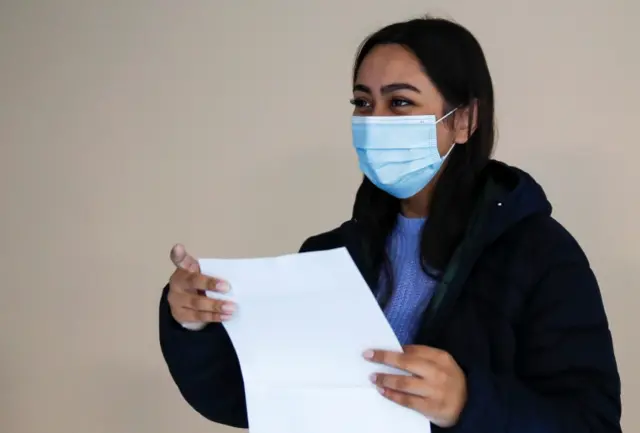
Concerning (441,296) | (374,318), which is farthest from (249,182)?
(374,318)

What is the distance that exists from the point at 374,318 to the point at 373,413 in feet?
0.40

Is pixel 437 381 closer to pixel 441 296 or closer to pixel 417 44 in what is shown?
pixel 441 296

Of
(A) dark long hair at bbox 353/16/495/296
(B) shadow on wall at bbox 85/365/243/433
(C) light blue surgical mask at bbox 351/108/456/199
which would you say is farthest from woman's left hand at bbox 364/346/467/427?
(B) shadow on wall at bbox 85/365/243/433

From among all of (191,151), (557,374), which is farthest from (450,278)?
(191,151)

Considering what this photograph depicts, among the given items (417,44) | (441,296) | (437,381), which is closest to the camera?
(437,381)

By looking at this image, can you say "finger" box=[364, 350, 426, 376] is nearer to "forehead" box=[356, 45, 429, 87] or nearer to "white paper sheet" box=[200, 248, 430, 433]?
"white paper sheet" box=[200, 248, 430, 433]

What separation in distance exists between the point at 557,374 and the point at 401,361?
0.83ft

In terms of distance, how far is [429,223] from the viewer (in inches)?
43.2

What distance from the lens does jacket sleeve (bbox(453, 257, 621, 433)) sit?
0.79 metres

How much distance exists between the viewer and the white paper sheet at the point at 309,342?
792 millimetres

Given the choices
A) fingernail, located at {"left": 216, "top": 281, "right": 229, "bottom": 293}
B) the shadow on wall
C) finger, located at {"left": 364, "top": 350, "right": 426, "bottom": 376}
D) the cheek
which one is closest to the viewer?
finger, located at {"left": 364, "top": 350, "right": 426, "bottom": 376}

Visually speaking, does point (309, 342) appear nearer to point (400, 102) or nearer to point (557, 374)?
point (557, 374)

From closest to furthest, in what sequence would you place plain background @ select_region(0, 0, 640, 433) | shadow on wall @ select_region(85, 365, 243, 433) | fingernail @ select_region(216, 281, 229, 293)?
fingernail @ select_region(216, 281, 229, 293) < plain background @ select_region(0, 0, 640, 433) < shadow on wall @ select_region(85, 365, 243, 433)

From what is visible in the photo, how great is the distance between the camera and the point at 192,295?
905 millimetres
